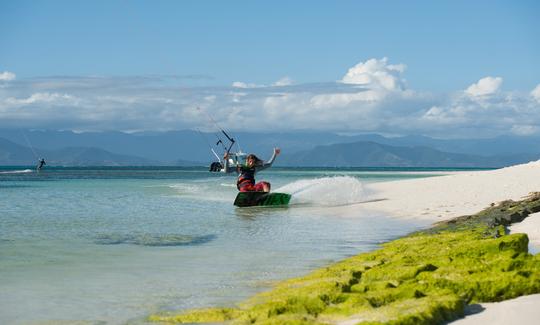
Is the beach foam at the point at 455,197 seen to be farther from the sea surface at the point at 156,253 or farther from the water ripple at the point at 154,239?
the water ripple at the point at 154,239

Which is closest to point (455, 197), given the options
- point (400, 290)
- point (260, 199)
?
point (260, 199)

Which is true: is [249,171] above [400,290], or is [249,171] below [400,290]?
above

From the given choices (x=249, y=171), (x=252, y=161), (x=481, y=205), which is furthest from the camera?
(x=249, y=171)

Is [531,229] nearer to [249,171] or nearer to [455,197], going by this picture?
[455,197]

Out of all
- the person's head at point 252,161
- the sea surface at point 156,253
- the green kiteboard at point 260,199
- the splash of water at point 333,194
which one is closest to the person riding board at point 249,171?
the person's head at point 252,161

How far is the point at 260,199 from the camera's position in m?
43.3

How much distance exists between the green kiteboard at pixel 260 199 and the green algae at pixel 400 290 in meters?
25.9

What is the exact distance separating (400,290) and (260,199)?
30.8 metres

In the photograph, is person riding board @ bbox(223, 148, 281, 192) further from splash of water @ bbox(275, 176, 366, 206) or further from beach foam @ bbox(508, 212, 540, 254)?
beach foam @ bbox(508, 212, 540, 254)

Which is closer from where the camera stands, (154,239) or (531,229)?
(531,229)

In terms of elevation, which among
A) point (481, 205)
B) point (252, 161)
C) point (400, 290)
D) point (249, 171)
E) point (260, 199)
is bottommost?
point (400, 290)

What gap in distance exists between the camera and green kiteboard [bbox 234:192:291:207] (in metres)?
43.0

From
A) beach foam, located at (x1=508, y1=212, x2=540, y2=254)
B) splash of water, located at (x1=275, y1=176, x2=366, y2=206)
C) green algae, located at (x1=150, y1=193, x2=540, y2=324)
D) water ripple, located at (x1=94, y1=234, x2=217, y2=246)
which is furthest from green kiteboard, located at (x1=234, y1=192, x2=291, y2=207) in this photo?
green algae, located at (x1=150, y1=193, x2=540, y2=324)

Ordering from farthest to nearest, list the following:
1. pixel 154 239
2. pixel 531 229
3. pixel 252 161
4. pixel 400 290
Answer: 1. pixel 252 161
2. pixel 154 239
3. pixel 531 229
4. pixel 400 290
